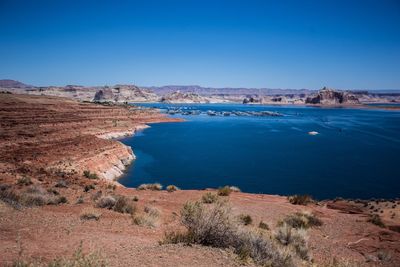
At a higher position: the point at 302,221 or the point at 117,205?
the point at 117,205

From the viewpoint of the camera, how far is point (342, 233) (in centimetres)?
1402

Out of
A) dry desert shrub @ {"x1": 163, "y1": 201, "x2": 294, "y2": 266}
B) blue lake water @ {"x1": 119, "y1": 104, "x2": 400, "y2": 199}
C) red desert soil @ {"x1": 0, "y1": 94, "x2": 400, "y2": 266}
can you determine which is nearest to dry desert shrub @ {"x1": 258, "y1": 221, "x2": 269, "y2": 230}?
red desert soil @ {"x1": 0, "y1": 94, "x2": 400, "y2": 266}

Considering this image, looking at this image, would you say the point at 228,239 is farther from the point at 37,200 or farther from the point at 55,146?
the point at 55,146

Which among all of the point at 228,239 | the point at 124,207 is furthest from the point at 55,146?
the point at 228,239

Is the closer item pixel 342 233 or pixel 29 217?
pixel 29 217

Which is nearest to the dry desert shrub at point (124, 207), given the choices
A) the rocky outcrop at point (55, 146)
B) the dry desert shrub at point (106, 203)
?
the dry desert shrub at point (106, 203)

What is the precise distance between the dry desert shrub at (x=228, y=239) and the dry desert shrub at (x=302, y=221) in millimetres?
6006

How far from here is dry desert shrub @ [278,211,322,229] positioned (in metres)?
14.0

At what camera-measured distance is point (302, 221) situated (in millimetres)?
14109

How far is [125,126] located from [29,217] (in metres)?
57.7

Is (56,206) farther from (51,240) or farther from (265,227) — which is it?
(265,227)

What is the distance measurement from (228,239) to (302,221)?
7343mm

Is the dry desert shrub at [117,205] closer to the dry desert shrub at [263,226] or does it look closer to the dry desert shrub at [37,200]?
the dry desert shrub at [37,200]

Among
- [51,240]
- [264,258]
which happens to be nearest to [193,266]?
[264,258]
